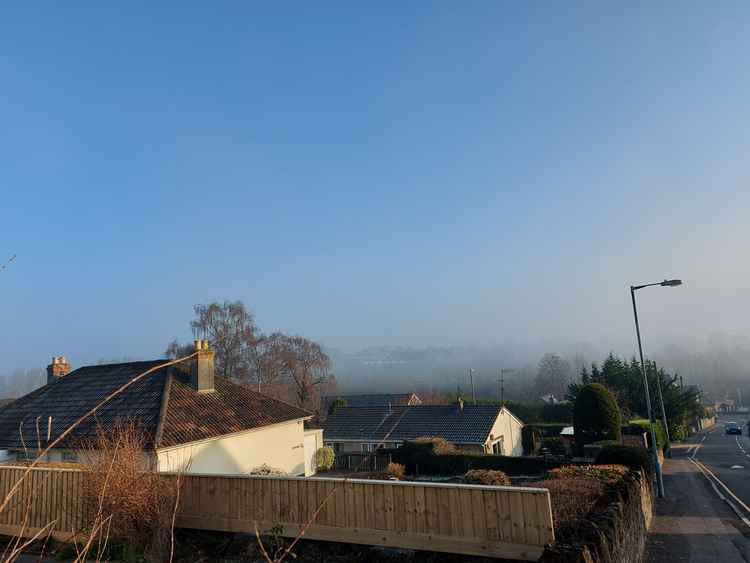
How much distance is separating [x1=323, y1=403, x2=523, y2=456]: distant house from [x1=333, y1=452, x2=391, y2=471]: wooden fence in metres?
1.67

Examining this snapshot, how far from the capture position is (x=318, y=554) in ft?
36.1

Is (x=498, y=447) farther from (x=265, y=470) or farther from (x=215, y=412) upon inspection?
(x=215, y=412)

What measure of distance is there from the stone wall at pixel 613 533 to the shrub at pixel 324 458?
21226 mm

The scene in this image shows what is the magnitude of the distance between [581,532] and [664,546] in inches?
277

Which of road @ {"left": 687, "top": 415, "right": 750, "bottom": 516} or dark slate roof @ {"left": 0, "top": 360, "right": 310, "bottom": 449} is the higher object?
dark slate roof @ {"left": 0, "top": 360, "right": 310, "bottom": 449}

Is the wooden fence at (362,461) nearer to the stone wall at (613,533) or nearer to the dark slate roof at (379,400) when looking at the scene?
the stone wall at (613,533)

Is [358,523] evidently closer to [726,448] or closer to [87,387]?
[87,387]

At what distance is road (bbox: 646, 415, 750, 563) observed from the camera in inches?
539

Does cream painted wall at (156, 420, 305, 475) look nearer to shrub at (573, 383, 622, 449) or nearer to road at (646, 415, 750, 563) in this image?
road at (646, 415, 750, 563)

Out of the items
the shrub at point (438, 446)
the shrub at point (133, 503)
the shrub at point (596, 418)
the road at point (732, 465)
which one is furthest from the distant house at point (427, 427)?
the shrub at point (133, 503)

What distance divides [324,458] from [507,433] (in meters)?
15.6

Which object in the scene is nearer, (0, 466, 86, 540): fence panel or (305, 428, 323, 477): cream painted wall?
(0, 466, 86, 540): fence panel

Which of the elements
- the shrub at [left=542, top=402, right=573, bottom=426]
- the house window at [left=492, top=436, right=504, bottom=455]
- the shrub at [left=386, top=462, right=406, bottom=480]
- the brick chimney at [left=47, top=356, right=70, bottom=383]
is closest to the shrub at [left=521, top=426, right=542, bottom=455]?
the house window at [left=492, top=436, right=504, bottom=455]

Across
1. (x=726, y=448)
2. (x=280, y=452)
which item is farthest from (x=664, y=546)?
(x=726, y=448)
